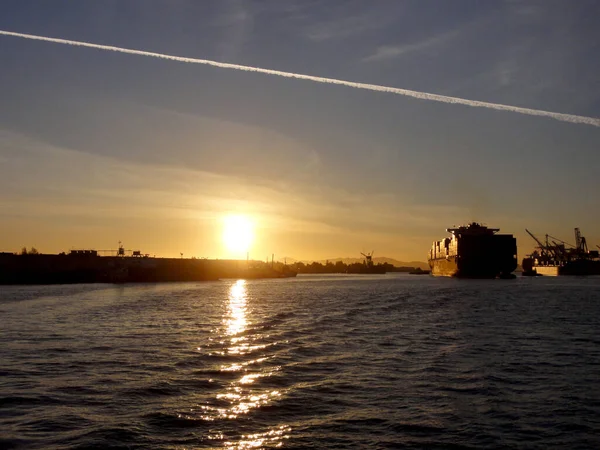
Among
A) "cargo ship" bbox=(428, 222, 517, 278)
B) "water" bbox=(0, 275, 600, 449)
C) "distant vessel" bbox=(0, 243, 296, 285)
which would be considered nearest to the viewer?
"water" bbox=(0, 275, 600, 449)

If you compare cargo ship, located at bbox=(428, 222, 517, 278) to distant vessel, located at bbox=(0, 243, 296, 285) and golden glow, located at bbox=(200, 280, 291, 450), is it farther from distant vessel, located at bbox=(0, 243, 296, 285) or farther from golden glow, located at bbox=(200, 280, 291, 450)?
golden glow, located at bbox=(200, 280, 291, 450)

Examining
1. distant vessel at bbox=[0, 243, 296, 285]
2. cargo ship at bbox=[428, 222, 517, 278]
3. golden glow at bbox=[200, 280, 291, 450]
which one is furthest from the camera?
cargo ship at bbox=[428, 222, 517, 278]

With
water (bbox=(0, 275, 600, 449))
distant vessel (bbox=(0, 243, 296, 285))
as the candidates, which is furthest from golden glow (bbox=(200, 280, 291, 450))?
distant vessel (bbox=(0, 243, 296, 285))

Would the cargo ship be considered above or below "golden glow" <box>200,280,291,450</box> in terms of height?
above

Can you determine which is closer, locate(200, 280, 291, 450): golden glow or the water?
locate(200, 280, 291, 450): golden glow

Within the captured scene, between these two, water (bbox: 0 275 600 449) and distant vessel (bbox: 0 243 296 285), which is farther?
distant vessel (bbox: 0 243 296 285)

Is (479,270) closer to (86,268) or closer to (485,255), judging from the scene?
(485,255)

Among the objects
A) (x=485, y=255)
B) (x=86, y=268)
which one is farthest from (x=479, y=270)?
(x=86, y=268)

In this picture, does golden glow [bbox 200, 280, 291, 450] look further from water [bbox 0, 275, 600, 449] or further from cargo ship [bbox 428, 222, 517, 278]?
cargo ship [bbox 428, 222, 517, 278]

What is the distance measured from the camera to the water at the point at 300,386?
15312 millimetres

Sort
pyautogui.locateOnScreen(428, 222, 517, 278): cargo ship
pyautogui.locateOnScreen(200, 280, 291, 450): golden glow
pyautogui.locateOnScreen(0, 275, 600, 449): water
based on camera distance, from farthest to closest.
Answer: pyautogui.locateOnScreen(428, 222, 517, 278): cargo ship, pyautogui.locateOnScreen(0, 275, 600, 449): water, pyautogui.locateOnScreen(200, 280, 291, 450): golden glow

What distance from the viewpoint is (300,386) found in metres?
21.3

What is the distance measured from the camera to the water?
15312mm

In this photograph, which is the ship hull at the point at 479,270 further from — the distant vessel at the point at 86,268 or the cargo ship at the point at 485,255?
the distant vessel at the point at 86,268
